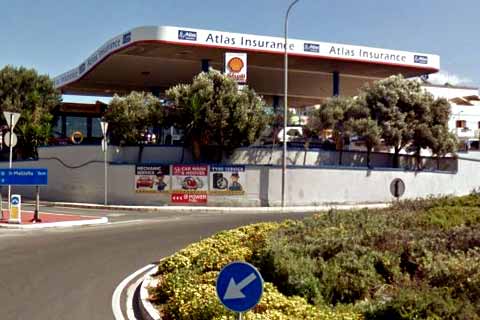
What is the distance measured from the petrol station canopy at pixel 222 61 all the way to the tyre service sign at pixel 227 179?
8966mm

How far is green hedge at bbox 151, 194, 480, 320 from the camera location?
20.1ft

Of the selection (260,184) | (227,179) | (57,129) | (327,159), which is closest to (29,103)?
(57,129)

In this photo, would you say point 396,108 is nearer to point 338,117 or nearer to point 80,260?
point 338,117

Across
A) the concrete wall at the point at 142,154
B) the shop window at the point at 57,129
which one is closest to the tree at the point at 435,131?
the concrete wall at the point at 142,154

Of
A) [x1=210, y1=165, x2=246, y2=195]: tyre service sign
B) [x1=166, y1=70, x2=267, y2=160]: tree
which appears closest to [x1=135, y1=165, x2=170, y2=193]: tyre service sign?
[x1=166, y1=70, x2=267, y2=160]: tree

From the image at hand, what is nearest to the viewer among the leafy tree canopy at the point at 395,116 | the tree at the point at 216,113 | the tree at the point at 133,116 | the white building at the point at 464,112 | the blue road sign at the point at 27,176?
the blue road sign at the point at 27,176

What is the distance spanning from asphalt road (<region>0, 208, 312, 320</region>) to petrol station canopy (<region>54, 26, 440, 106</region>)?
50.5 feet

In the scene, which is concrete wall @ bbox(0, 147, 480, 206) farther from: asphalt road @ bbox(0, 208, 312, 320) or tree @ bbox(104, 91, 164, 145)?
asphalt road @ bbox(0, 208, 312, 320)

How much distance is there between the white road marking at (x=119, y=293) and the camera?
784 centimetres

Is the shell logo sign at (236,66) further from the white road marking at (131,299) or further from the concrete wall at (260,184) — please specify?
the white road marking at (131,299)

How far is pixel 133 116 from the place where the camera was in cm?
2970

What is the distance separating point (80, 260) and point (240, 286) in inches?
326

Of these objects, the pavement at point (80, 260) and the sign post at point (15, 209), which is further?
the sign post at point (15, 209)

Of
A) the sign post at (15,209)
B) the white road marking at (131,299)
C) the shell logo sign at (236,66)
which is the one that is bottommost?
the white road marking at (131,299)
